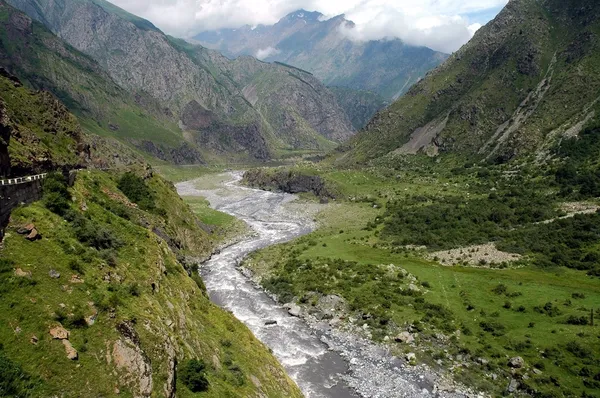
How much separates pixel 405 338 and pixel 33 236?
4369cm

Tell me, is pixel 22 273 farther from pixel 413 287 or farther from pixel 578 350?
pixel 413 287

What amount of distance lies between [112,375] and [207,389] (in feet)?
23.4

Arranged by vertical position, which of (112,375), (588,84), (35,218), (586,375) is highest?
(588,84)

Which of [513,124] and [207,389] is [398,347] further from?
[513,124]

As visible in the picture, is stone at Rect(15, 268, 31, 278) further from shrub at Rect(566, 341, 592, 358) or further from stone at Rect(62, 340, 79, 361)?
shrub at Rect(566, 341, 592, 358)

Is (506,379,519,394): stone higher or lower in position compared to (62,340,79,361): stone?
lower

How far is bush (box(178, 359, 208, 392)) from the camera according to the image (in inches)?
1073

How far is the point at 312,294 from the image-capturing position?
226 feet

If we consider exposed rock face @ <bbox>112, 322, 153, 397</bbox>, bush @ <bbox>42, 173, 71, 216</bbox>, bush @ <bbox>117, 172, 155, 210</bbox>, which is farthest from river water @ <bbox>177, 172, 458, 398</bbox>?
bush @ <bbox>42, 173, 71, 216</bbox>

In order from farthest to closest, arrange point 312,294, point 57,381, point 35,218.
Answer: point 312,294, point 35,218, point 57,381

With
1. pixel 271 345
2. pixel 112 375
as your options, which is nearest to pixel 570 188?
pixel 271 345

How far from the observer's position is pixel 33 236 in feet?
90.6

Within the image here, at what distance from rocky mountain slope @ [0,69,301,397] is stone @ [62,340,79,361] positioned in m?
0.06

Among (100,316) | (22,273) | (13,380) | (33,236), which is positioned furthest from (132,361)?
(33,236)
